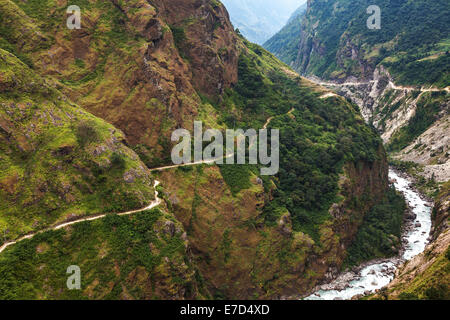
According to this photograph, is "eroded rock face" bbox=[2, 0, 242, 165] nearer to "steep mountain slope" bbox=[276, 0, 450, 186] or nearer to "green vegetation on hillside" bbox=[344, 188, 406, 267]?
"green vegetation on hillside" bbox=[344, 188, 406, 267]

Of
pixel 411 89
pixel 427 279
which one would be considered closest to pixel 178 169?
pixel 427 279

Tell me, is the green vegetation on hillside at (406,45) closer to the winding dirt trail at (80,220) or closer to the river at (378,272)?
the river at (378,272)

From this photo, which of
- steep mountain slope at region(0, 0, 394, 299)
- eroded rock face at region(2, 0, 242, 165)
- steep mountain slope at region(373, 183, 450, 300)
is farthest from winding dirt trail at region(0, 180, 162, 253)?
steep mountain slope at region(373, 183, 450, 300)

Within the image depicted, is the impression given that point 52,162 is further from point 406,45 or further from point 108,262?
point 406,45

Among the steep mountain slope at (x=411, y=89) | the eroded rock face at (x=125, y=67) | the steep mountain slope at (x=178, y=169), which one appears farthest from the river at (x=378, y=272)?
the eroded rock face at (x=125, y=67)

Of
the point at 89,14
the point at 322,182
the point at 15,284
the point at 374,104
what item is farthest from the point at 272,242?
the point at 374,104
